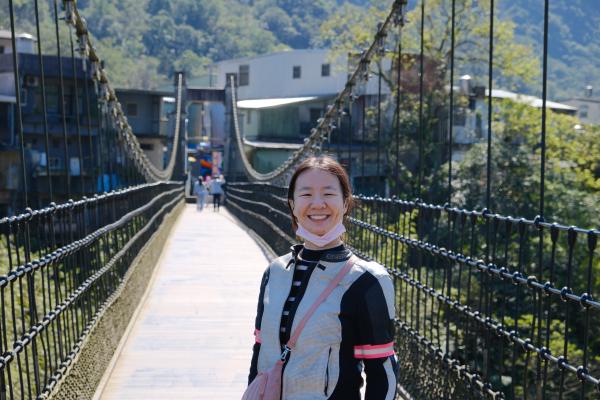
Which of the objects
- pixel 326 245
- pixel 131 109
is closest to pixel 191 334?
pixel 326 245

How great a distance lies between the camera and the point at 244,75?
5481cm

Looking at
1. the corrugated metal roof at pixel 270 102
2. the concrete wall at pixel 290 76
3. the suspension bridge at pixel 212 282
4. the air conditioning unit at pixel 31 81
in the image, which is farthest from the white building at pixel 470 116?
the suspension bridge at pixel 212 282

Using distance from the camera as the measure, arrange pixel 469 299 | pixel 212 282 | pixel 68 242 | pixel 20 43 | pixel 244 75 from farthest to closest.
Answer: pixel 244 75, pixel 20 43, pixel 212 282, pixel 469 299, pixel 68 242

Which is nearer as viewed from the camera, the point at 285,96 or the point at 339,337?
the point at 339,337

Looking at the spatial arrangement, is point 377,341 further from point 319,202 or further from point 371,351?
point 319,202

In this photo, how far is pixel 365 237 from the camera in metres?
8.50

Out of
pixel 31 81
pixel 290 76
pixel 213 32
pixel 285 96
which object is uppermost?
pixel 213 32

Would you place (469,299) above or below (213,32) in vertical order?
below

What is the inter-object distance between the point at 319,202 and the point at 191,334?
19.1 ft

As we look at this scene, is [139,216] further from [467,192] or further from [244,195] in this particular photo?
[467,192]

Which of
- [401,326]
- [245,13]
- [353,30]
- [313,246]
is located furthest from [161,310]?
[245,13]

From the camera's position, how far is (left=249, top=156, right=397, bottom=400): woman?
2979 mm

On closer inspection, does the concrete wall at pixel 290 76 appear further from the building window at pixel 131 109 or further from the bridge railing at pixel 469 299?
the bridge railing at pixel 469 299

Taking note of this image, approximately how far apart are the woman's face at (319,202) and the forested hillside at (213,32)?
70.5 meters
